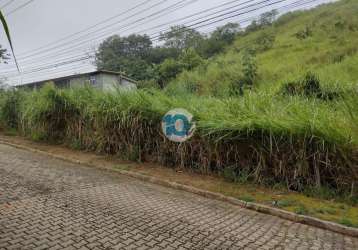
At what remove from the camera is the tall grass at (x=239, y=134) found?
17.1 ft

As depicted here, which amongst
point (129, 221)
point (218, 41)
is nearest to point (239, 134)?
point (129, 221)

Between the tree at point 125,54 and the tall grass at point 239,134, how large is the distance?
25262 mm

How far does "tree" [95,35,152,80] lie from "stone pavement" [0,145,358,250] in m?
28.7

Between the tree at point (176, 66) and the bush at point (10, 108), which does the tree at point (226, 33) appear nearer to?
the tree at point (176, 66)

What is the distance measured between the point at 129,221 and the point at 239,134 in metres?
3.06

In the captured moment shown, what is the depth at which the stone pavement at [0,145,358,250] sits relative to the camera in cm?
336

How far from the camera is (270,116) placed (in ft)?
19.1

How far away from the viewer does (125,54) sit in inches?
1522

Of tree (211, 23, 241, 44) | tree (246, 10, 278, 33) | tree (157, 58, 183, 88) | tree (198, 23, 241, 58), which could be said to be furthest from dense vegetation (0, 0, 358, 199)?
tree (246, 10, 278, 33)

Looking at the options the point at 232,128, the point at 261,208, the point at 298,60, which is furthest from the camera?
the point at 298,60

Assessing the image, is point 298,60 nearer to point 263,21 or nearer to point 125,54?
point 125,54

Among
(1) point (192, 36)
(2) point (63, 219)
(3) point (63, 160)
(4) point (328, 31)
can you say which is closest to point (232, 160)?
(2) point (63, 219)

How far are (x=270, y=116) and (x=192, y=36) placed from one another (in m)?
37.8

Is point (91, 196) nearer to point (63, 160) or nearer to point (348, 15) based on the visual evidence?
point (63, 160)
